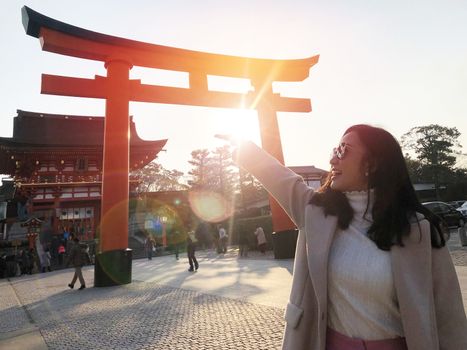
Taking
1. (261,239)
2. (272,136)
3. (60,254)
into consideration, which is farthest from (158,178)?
(272,136)

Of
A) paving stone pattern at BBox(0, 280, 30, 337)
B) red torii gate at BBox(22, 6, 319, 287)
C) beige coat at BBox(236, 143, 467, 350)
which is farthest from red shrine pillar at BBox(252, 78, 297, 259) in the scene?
beige coat at BBox(236, 143, 467, 350)

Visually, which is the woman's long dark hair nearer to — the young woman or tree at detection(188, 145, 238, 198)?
the young woman

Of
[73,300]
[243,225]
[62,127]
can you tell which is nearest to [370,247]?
[73,300]

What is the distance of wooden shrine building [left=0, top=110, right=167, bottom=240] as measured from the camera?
19281 mm

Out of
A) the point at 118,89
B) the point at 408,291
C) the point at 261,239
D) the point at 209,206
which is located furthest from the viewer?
the point at 209,206

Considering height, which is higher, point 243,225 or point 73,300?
point 243,225

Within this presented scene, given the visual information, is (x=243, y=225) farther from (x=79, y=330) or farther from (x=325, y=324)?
(x=325, y=324)

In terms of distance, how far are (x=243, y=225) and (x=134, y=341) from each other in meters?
14.9

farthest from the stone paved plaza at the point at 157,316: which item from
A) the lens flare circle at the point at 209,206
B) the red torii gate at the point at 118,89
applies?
the lens flare circle at the point at 209,206

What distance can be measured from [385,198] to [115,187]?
739 cm

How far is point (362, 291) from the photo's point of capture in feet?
3.90

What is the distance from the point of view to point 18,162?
1967cm

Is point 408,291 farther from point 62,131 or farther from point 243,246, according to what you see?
point 62,131

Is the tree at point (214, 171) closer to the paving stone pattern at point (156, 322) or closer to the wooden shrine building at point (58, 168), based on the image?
the wooden shrine building at point (58, 168)
